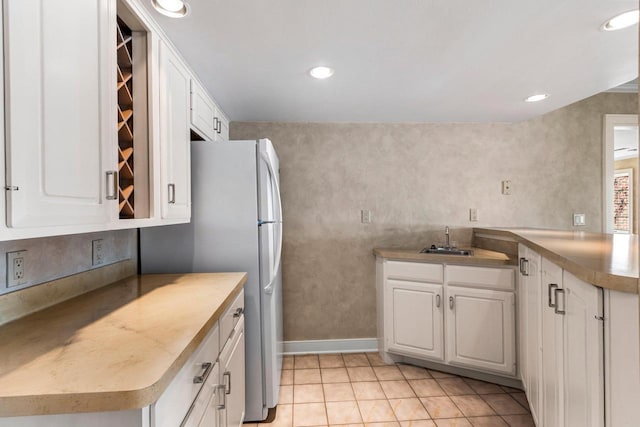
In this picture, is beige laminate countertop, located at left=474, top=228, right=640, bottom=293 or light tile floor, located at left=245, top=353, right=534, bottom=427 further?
light tile floor, located at left=245, top=353, right=534, bottom=427

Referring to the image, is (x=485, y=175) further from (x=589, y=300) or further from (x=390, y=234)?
(x=589, y=300)

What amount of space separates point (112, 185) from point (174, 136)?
0.62m

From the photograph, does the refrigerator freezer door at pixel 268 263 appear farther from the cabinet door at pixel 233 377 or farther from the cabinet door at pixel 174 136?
the cabinet door at pixel 174 136

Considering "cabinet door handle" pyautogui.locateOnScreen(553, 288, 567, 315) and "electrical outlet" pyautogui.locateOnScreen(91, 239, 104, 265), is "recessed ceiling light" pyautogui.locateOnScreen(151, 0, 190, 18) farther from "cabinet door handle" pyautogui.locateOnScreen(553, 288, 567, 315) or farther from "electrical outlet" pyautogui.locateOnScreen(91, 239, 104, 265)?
"cabinet door handle" pyautogui.locateOnScreen(553, 288, 567, 315)

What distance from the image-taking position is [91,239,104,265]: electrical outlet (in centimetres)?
155

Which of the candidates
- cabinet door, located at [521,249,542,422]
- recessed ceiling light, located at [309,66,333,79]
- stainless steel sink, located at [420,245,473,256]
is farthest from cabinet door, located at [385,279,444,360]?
recessed ceiling light, located at [309,66,333,79]

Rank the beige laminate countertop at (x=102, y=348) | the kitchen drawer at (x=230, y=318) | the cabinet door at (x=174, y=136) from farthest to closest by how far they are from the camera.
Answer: the cabinet door at (x=174, y=136)
the kitchen drawer at (x=230, y=318)
the beige laminate countertop at (x=102, y=348)

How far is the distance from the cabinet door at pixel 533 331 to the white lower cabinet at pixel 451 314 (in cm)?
45

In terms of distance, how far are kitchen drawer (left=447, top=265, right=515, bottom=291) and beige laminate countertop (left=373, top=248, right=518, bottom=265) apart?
0.16 feet

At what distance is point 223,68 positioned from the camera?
191 centimetres

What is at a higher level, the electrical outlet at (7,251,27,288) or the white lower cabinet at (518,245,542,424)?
the electrical outlet at (7,251,27,288)

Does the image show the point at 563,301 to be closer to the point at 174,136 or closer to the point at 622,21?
the point at 622,21

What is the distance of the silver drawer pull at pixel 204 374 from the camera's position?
3.39ft

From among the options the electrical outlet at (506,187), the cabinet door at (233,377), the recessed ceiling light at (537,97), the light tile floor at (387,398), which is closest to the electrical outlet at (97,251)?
the cabinet door at (233,377)
